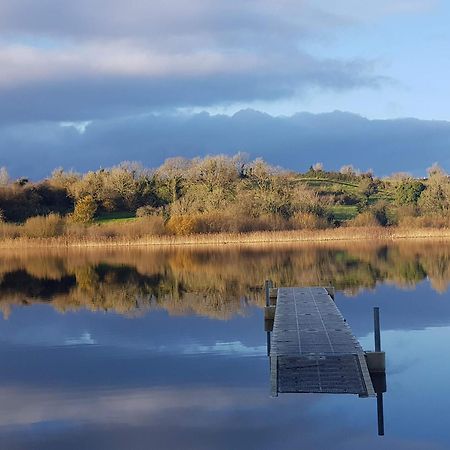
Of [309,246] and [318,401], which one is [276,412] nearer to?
[318,401]

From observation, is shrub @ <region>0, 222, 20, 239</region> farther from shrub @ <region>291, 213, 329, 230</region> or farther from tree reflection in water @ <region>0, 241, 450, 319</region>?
shrub @ <region>291, 213, 329, 230</region>

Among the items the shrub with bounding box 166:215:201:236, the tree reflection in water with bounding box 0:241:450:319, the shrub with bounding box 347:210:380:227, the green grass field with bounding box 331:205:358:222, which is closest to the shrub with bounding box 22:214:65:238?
the shrub with bounding box 166:215:201:236

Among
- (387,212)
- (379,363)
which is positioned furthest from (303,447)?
(387,212)

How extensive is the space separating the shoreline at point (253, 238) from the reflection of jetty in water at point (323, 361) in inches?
1191

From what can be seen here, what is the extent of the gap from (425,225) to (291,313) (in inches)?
1343

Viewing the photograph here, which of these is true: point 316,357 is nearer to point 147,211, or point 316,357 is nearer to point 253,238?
point 253,238

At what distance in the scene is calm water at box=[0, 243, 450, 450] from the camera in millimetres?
8195

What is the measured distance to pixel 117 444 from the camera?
7910 mm

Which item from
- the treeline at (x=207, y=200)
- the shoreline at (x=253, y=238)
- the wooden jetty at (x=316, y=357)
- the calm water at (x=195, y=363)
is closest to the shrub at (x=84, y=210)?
the treeline at (x=207, y=200)

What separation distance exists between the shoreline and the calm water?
1662 cm

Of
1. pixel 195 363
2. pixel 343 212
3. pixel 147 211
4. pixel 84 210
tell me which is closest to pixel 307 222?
pixel 343 212

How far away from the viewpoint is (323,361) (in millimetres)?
9953

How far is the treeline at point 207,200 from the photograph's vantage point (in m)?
47.2

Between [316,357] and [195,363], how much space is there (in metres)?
2.73
